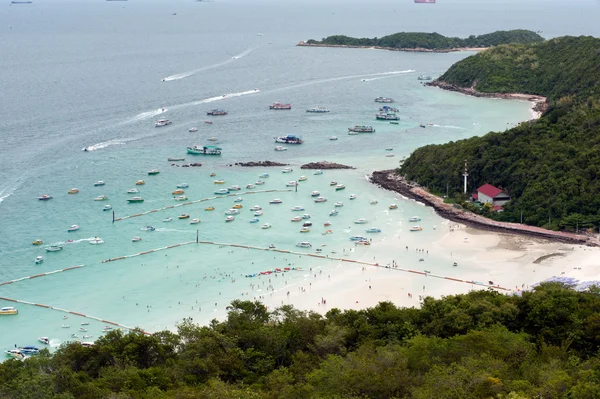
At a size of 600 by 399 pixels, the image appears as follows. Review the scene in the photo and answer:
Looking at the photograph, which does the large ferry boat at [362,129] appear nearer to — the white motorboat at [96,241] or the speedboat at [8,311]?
the white motorboat at [96,241]

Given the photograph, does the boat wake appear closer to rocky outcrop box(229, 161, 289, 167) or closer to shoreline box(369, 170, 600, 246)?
rocky outcrop box(229, 161, 289, 167)

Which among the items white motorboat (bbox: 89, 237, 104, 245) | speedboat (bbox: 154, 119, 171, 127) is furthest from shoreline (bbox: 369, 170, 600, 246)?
speedboat (bbox: 154, 119, 171, 127)

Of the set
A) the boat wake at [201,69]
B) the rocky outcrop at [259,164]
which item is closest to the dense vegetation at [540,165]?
the rocky outcrop at [259,164]

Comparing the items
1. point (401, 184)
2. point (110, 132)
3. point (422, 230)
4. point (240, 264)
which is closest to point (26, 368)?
point (240, 264)

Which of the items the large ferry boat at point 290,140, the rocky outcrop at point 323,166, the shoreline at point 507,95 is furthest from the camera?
the shoreline at point 507,95

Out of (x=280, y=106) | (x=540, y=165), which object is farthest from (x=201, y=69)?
(x=540, y=165)

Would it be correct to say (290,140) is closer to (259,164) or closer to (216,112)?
(259,164)
